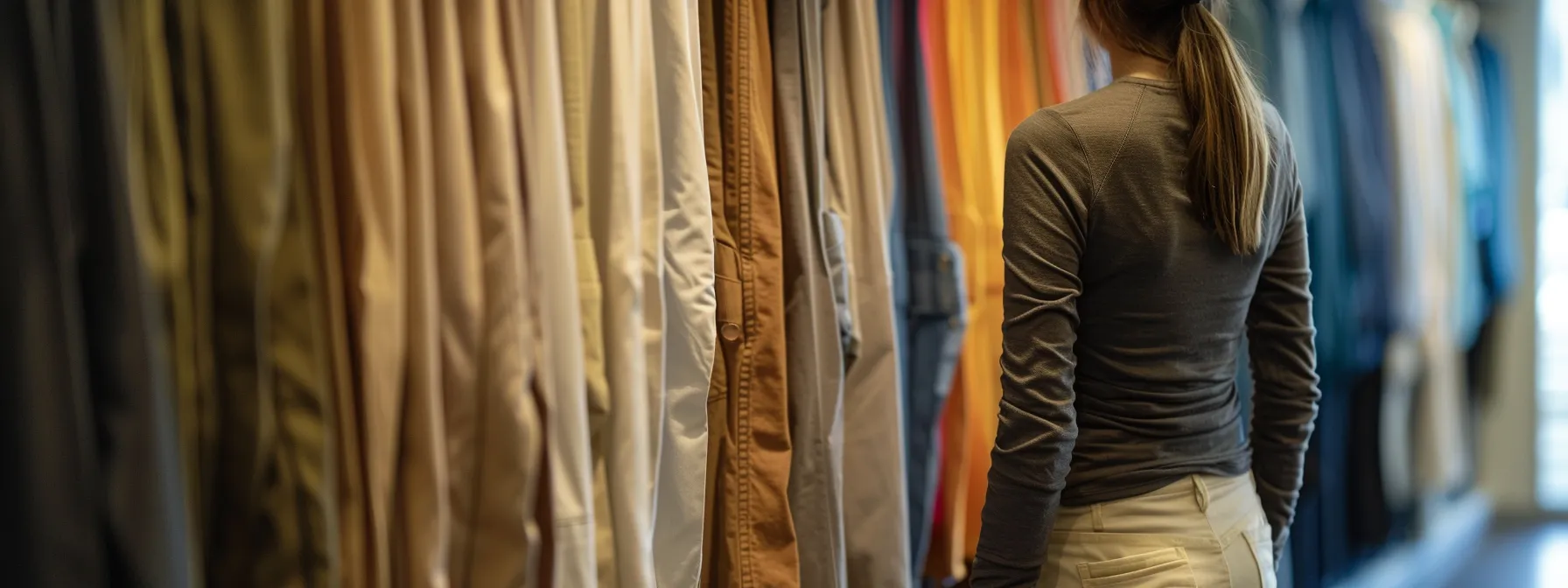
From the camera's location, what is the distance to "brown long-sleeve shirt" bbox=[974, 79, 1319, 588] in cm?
103

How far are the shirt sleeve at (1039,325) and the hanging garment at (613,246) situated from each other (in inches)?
14.5

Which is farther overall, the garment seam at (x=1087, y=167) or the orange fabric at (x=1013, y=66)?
the orange fabric at (x=1013, y=66)

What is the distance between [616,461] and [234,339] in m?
0.38

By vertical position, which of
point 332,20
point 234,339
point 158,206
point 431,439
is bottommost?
point 431,439

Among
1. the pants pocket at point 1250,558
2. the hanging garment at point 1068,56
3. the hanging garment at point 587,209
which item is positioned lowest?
the pants pocket at point 1250,558

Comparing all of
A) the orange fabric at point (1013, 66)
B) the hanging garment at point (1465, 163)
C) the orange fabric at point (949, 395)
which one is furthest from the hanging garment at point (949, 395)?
the hanging garment at point (1465, 163)

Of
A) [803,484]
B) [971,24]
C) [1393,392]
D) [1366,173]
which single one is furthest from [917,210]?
[1393,392]

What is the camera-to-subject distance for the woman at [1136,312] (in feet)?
3.39

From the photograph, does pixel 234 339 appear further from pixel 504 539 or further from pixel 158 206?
pixel 504 539

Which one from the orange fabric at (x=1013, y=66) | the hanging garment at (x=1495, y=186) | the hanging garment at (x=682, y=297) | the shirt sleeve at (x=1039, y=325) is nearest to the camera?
the shirt sleeve at (x=1039, y=325)

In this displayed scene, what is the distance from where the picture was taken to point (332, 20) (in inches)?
36.4

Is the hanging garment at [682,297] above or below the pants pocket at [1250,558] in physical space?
above

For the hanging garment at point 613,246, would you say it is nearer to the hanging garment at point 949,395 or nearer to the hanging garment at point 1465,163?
the hanging garment at point 949,395

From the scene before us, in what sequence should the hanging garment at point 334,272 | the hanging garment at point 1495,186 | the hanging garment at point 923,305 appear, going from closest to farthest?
the hanging garment at point 334,272, the hanging garment at point 923,305, the hanging garment at point 1495,186
